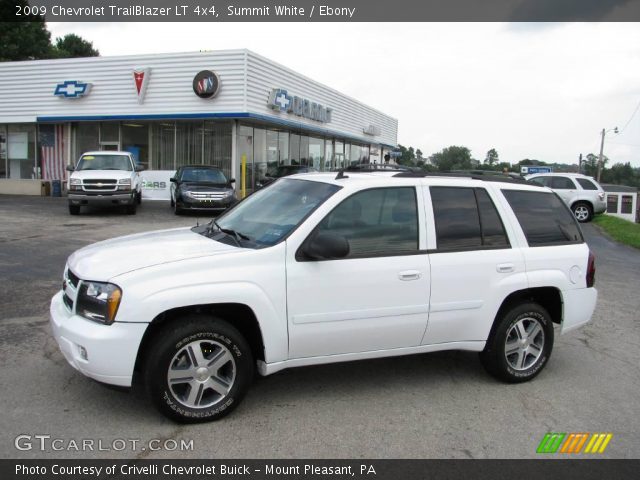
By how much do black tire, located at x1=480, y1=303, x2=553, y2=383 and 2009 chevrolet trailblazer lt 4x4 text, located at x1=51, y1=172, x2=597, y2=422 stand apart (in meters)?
0.01

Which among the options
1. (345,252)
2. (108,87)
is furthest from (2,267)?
(108,87)

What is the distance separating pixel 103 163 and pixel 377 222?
15.2m

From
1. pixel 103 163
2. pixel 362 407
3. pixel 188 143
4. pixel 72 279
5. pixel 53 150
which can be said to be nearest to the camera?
pixel 72 279

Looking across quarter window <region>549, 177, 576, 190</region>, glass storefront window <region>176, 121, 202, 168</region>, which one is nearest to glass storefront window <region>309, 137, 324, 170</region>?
glass storefront window <region>176, 121, 202, 168</region>

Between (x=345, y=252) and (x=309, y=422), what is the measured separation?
122 cm

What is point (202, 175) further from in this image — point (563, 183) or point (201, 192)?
point (563, 183)

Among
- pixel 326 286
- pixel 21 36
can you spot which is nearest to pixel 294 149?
pixel 326 286

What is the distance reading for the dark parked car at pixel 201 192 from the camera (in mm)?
17641

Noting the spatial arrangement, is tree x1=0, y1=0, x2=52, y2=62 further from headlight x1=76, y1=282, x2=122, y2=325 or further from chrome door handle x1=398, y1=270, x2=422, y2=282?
chrome door handle x1=398, y1=270, x2=422, y2=282

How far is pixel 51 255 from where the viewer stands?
10016 mm

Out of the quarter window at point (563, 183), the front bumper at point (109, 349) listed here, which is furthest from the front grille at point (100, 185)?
the quarter window at point (563, 183)

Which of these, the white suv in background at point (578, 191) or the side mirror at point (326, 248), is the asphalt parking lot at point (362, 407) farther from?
the white suv in background at point (578, 191)

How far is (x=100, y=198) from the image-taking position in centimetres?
1688

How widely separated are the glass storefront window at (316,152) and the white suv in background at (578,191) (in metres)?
14.1
